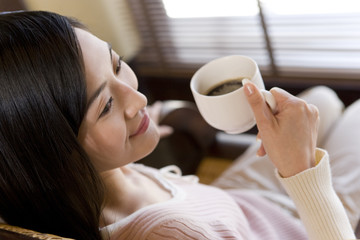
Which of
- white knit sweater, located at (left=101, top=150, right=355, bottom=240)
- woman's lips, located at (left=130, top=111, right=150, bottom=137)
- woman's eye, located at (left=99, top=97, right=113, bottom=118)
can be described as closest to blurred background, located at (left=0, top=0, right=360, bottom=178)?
white knit sweater, located at (left=101, top=150, right=355, bottom=240)

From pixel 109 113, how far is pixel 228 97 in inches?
9.6

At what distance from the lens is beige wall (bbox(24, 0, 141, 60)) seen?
2590 mm

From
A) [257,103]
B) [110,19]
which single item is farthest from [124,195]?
[110,19]

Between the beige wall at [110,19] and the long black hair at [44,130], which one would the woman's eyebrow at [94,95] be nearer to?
the long black hair at [44,130]

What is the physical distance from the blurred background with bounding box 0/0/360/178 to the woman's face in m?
0.90

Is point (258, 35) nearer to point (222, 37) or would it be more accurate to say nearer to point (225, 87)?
point (222, 37)

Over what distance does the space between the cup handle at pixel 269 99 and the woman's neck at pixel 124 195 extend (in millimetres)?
416

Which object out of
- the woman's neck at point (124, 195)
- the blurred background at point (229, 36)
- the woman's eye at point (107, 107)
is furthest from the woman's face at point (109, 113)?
the blurred background at point (229, 36)

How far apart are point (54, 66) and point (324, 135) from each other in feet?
3.44

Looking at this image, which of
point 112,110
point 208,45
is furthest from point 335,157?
point 208,45

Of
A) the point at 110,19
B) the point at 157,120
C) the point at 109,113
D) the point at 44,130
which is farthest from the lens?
the point at 110,19

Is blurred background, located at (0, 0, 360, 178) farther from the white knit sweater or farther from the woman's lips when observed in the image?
the woman's lips

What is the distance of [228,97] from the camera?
0.87 m

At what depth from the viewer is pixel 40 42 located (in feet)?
2.72
